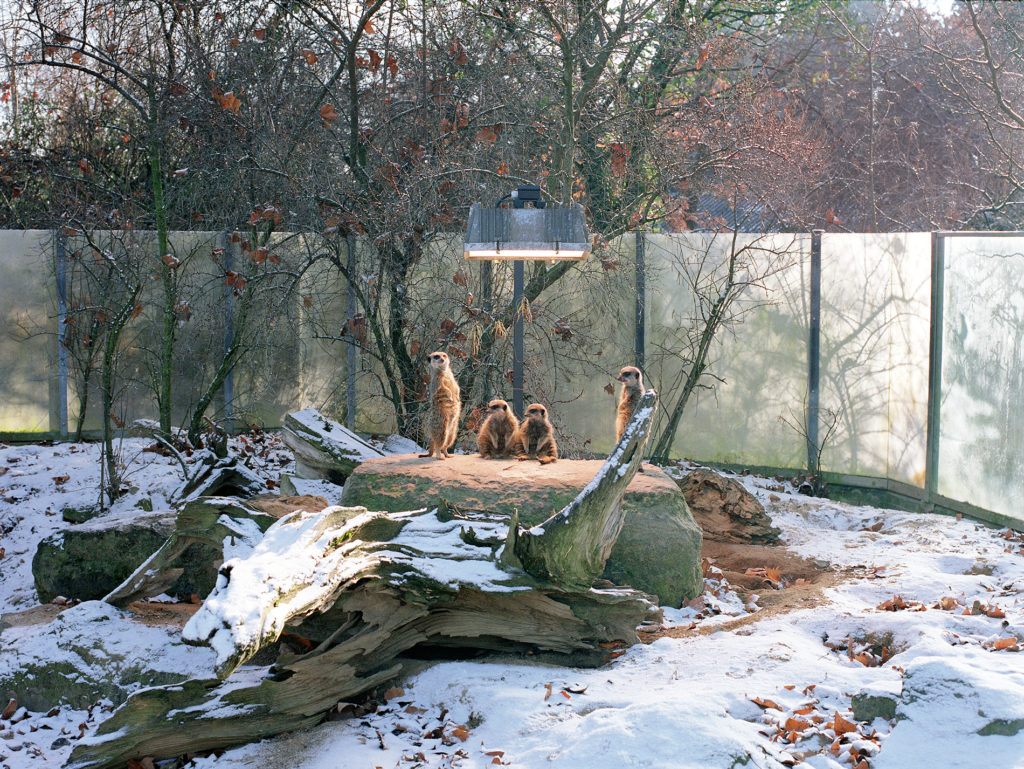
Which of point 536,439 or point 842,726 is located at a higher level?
point 536,439

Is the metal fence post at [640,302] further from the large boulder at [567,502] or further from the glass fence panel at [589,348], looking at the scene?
the large boulder at [567,502]

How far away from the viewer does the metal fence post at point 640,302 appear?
8914 mm

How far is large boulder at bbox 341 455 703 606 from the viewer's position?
5305 mm

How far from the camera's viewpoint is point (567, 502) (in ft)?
17.5

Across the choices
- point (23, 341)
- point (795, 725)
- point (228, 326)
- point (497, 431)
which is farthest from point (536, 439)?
point (23, 341)

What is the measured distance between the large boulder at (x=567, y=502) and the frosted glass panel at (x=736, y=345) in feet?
11.6

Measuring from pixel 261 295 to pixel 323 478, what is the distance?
2.65 meters

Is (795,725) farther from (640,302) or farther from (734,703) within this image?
(640,302)

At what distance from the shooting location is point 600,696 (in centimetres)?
402

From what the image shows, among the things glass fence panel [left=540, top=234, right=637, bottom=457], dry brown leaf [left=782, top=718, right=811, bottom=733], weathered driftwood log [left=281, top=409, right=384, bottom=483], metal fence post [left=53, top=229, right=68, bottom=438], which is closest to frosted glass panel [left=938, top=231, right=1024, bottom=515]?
glass fence panel [left=540, top=234, right=637, bottom=457]

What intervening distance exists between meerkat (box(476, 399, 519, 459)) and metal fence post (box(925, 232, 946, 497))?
400 cm

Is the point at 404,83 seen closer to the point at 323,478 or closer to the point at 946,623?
the point at 323,478

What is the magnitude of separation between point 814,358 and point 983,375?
68.0 inches

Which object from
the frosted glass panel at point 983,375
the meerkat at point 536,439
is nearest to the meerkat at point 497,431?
the meerkat at point 536,439
